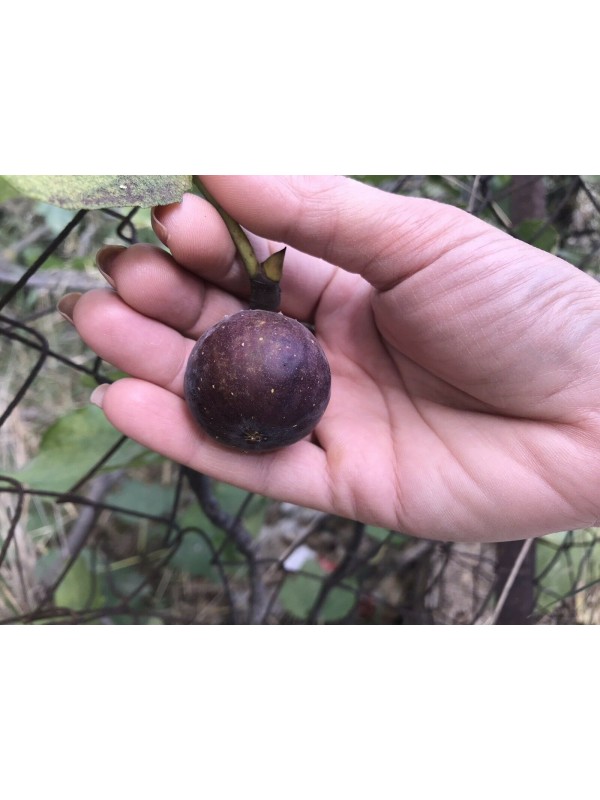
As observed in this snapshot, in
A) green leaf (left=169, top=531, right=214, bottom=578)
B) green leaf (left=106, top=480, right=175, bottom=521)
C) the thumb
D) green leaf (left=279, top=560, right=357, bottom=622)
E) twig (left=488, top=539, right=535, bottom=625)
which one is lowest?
green leaf (left=279, top=560, right=357, bottom=622)

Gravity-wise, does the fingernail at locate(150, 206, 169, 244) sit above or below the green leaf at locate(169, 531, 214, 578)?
above

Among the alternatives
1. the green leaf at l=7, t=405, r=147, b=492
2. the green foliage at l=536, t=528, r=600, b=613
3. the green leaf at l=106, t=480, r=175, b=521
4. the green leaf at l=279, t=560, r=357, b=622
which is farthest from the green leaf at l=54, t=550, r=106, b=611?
the green foliage at l=536, t=528, r=600, b=613

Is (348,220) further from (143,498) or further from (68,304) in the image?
(143,498)

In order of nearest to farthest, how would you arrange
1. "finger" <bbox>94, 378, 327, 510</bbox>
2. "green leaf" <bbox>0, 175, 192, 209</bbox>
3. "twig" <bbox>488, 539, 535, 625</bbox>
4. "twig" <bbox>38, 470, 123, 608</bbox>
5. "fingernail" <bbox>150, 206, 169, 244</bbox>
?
"green leaf" <bbox>0, 175, 192, 209</bbox> < "fingernail" <bbox>150, 206, 169, 244</bbox> < "finger" <bbox>94, 378, 327, 510</bbox> < "twig" <bbox>488, 539, 535, 625</bbox> < "twig" <bbox>38, 470, 123, 608</bbox>

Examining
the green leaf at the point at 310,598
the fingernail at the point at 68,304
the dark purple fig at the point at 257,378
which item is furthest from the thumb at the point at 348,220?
the green leaf at the point at 310,598

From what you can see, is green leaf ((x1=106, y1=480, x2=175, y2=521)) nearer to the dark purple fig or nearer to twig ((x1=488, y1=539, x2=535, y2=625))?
the dark purple fig

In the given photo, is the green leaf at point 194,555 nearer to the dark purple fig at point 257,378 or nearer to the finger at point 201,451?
the finger at point 201,451
